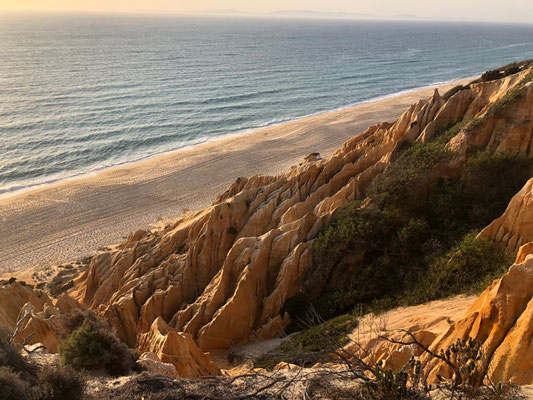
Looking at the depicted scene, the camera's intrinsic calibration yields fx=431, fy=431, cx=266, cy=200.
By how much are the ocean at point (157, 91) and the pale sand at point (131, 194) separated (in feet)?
14.3

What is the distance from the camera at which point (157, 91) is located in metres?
73.9

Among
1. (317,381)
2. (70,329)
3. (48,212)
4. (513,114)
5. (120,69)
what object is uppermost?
(120,69)

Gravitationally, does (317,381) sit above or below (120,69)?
below

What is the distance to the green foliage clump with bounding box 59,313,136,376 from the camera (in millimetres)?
11633

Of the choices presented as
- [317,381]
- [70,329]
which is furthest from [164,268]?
[317,381]

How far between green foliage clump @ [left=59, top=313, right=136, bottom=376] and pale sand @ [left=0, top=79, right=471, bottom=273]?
20446 millimetres

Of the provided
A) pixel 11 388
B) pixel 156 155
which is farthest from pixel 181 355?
pixel 156 155

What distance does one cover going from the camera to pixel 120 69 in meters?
93.4

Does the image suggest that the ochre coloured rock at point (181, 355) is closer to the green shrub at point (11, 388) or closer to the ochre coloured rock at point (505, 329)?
the green shrub at point (11, 388)

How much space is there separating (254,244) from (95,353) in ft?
29.0

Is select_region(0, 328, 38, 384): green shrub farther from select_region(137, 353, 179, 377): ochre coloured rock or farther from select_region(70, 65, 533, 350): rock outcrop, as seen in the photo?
select_region(70, 65, 533, 350): rock outcrop

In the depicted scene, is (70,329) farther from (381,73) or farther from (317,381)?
(381,73)

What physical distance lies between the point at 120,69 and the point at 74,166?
54214 millimetres

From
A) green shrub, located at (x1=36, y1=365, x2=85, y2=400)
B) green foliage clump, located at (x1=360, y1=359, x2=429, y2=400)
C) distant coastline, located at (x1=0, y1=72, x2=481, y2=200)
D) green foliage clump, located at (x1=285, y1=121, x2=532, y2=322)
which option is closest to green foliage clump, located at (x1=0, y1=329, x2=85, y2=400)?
green shrub, located at (x1=36, y1=365, x2=85, y2=400)
